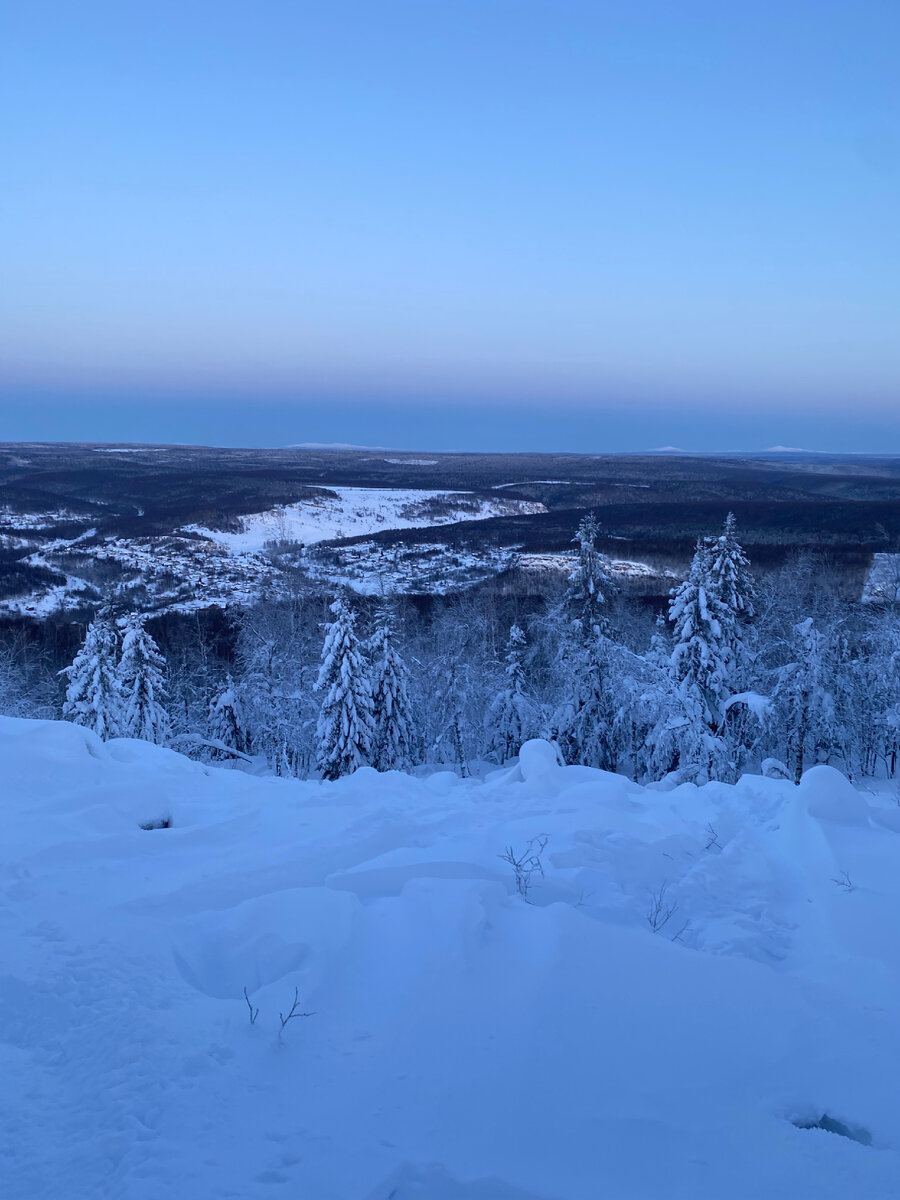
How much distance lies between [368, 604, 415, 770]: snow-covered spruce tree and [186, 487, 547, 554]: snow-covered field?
52881 millimetres

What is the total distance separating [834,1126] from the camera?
10.5 feet

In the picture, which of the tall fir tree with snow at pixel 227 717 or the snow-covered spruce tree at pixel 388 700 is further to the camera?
the tall fir tree with snow at pixel 227 717

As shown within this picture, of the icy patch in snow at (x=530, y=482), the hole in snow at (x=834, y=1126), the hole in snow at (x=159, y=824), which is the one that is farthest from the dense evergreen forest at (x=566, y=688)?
the icy patch in snow at (x=530, y=482)

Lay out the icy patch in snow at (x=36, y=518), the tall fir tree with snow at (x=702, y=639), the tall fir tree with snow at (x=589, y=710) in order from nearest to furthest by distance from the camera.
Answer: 1. the tall fir tree with snow at (x=702, y=639)
2. the tall fir tree with snow at (x=589, y=710)
3. the icy patch in snow at (x=36, y=518)

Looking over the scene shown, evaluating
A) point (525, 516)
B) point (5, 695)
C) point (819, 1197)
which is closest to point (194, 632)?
point (5, 695)

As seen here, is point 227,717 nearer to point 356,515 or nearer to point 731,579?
point 731,579

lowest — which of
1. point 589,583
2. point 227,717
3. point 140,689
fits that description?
point 227,717

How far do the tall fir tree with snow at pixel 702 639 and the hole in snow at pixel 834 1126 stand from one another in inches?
598

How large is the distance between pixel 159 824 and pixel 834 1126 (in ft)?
20.3

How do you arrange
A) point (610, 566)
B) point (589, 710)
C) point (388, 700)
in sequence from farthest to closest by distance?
point (610, 566)
point (589, 710)
point (388, 700)

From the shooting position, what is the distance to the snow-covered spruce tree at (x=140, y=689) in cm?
2112

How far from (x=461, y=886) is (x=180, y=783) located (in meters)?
4.65

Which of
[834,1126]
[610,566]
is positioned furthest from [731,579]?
[610,566]

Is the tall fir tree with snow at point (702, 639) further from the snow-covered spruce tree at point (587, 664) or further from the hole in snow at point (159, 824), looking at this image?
the hole in snow at point (159, 824)
